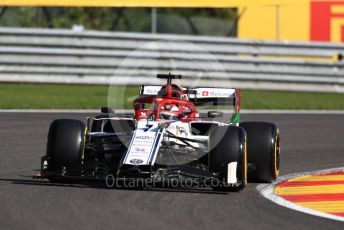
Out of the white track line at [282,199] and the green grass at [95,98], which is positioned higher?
the green grass at [95,98]

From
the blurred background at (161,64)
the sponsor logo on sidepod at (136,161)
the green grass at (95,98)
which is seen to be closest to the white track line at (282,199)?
the sponsor logo on sidepod at (136,161)

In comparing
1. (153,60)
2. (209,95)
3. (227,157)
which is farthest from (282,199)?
(153,60)

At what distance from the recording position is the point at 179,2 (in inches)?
738

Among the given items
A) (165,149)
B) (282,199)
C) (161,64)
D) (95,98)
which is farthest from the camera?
A: (161,64)

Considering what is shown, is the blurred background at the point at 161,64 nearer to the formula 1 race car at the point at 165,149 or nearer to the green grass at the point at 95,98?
the green grass at the point at 95,98

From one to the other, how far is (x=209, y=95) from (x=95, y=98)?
8.01 metres

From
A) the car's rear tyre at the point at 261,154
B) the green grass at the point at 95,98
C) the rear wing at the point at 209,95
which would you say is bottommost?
the car's rear tyre at the point at 261,154

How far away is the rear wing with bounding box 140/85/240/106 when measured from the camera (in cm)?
1174

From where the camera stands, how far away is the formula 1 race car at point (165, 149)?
9.80 meters

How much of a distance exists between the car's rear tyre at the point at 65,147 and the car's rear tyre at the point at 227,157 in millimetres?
1336

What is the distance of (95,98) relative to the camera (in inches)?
775

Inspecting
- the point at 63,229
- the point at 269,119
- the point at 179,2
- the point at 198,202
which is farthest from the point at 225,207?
the point at 179,2

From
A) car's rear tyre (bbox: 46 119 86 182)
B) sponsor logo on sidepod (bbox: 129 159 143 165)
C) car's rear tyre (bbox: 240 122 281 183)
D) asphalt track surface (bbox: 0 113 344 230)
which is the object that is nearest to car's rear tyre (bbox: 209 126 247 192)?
asphalt track surface (bbox: 0 113 344 230)

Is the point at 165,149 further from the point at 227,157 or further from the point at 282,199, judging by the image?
the point at 282,199
